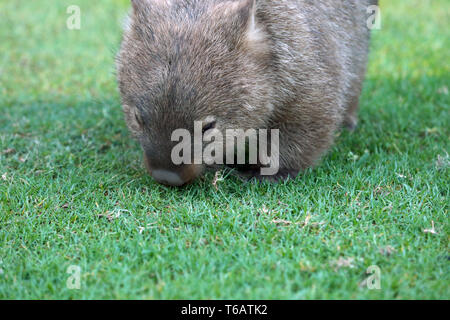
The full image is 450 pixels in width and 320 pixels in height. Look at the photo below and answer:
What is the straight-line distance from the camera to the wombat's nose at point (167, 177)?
3666 mm

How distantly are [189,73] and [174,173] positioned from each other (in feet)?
2.01

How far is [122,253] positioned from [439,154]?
2538mm

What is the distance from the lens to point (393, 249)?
3.18 m

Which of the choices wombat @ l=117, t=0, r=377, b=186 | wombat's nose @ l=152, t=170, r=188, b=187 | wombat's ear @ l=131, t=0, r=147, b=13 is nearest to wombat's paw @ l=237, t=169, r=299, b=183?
wombat @ l=117, t=0, r=377, b=186

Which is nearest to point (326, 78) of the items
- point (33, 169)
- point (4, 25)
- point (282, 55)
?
point (282, 55)

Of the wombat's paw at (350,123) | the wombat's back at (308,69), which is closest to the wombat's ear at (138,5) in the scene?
the wombat's back at (308,69)

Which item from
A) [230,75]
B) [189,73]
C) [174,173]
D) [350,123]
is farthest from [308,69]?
[350,123]

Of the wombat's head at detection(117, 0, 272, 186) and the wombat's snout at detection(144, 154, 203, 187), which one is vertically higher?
the wombat's head at detection(117, 0, 272, 186)

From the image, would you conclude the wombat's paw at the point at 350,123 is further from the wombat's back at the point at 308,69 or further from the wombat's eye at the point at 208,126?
the wombat's eye at the point at 208,126

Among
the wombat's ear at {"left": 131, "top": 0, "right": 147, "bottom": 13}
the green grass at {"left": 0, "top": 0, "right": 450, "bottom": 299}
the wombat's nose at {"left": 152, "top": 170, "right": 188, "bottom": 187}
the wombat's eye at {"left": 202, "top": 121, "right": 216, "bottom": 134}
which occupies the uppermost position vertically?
the wombat's ear at {"left": 131, "top": 0, "right": 147, "bottom": 13}

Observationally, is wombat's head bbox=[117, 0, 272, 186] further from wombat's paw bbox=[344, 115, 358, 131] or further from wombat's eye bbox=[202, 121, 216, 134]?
wombat's paw bbox=[344, 115, 358, 131]

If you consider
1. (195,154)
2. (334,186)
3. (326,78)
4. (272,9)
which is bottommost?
(334,186)

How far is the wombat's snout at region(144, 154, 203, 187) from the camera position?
12.0 feet
